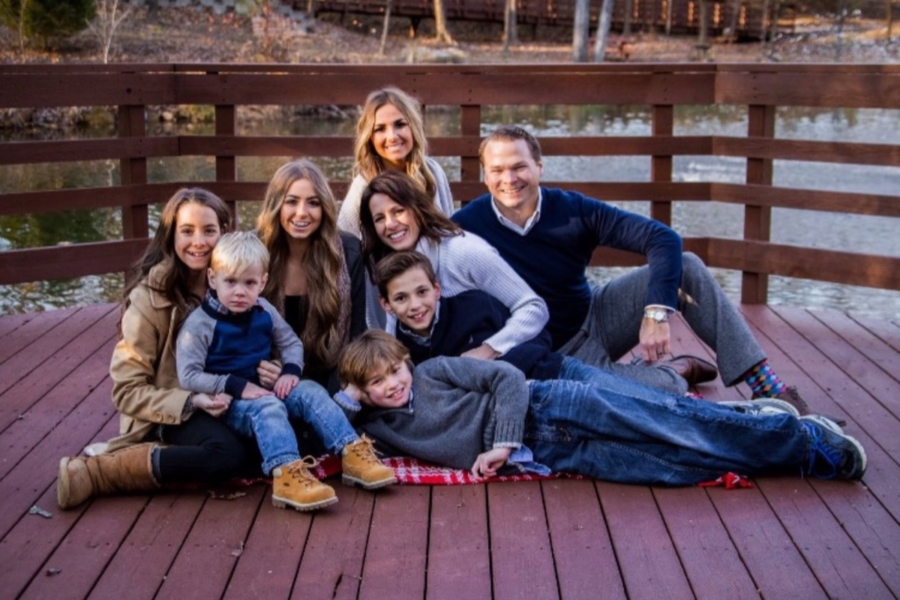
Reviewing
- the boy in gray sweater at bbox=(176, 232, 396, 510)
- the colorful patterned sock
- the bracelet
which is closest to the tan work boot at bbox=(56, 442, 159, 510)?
the bracelet

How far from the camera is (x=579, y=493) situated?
335 cm

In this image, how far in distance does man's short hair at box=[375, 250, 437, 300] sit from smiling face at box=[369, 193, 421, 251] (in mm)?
122

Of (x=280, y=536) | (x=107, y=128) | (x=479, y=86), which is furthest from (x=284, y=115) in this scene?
(x=280, y=536)

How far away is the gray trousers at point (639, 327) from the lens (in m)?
3.81

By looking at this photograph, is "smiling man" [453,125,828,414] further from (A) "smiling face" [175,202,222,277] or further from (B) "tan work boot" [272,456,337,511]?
(B) "tan work boot" [272,456,337,511]

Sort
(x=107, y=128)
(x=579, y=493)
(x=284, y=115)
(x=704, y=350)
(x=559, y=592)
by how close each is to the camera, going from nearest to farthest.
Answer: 1. (x=559, y=592)
2. (x=579, y=493)
3. (x=704, y=350)
4. (x=107, y=128)
5. (x=284, y=115)

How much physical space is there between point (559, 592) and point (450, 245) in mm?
1322

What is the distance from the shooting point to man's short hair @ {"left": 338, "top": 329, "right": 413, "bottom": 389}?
3.47 metres

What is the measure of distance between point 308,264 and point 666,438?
1.17 m

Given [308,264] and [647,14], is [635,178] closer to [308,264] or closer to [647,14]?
[308,264]

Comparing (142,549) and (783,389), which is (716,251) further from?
(142,549)

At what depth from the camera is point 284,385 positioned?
11.4 feet

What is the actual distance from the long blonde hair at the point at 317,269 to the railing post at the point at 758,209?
2.56 m

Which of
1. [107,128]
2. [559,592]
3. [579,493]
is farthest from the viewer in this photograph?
[107,128]
